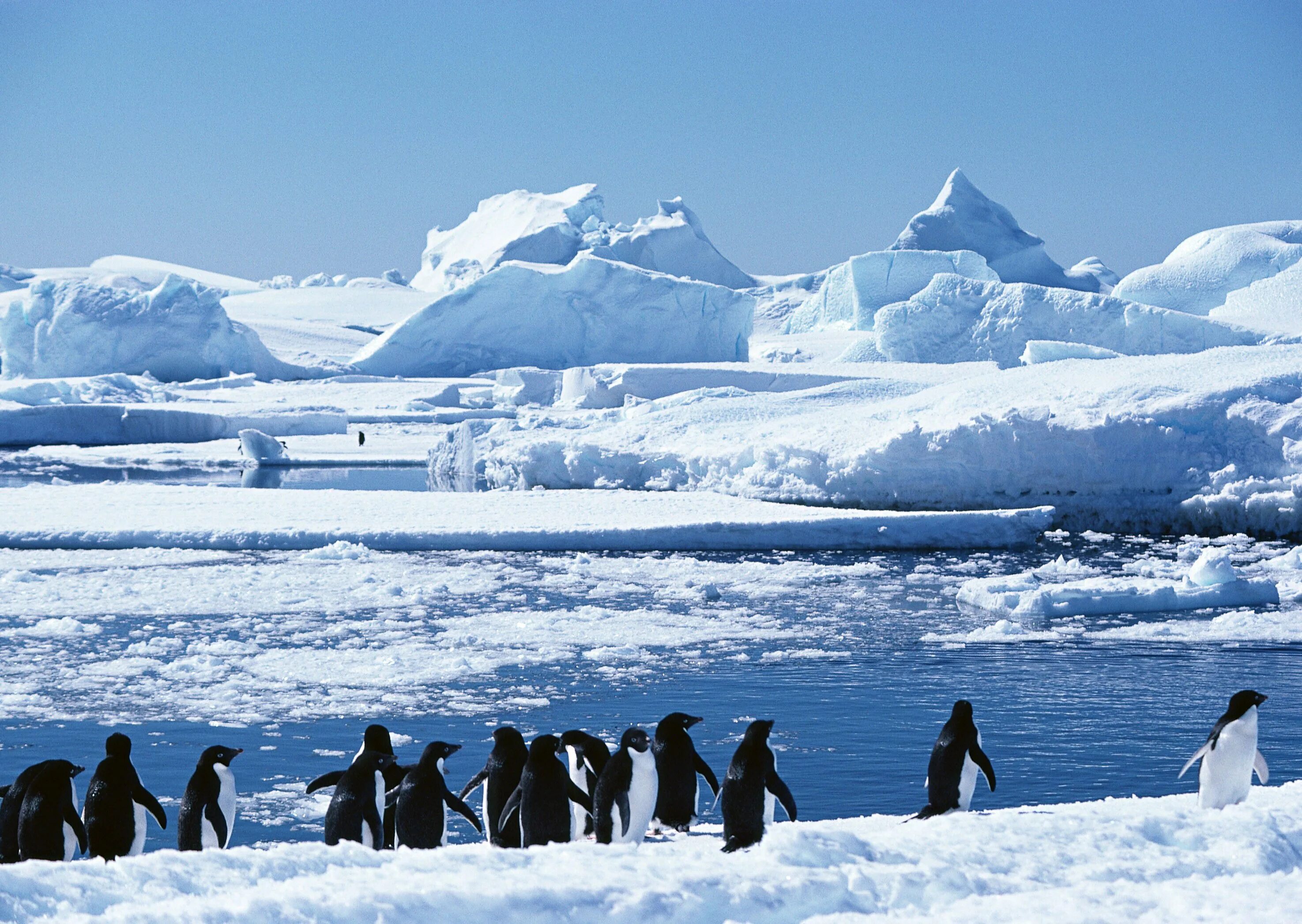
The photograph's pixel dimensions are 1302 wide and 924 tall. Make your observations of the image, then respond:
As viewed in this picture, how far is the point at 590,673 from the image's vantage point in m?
7.17

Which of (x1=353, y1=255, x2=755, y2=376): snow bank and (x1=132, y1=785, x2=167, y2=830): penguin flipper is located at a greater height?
(x1=353, y1=255, x2=755, y2=376): snow bank

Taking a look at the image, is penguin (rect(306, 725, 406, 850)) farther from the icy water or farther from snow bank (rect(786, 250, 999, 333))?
snow bank (rect(786, 250, 999, 333))

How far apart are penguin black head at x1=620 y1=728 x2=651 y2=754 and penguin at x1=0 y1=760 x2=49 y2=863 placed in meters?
1.54

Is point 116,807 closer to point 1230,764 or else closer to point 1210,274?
point 1230,764

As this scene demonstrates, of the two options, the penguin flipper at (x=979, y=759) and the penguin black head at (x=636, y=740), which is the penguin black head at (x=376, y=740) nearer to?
the penguin black head at (x=636, y=740)

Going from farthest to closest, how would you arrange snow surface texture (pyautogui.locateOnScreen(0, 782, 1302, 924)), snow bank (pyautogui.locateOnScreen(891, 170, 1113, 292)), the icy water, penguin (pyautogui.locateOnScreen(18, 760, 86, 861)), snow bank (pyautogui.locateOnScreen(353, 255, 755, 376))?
snow bank (pyautogui.locateOnScreen(891, 170, 1113, 292)) → snow bank (pyautogui.locateOnScreen(353, 255, 755, 376)) → the icy water → penguin (pyautogui.locateOnScreen(18, 760, 86, 861)) → snow surface texture (pyautogui.locateOnScreen(0, 782, 1302, 924))

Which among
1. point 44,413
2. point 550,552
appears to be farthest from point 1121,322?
point 44,413

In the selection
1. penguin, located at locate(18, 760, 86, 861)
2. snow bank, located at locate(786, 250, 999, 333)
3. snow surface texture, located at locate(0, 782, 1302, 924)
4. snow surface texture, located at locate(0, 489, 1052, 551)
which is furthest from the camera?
snow bank, located at locate(786, 250, 999, 333)

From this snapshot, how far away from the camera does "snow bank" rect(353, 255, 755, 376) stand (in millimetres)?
34438

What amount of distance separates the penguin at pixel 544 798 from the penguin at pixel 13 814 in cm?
128

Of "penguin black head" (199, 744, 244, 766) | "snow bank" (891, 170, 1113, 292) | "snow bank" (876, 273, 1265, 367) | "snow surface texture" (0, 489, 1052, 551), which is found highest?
"snow bank" (891, 170, 1113, 292)

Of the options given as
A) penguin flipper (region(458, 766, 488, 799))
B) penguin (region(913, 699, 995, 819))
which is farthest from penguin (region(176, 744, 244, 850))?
penguin (region(913, 699, 995, 819))

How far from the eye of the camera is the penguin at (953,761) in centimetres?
420

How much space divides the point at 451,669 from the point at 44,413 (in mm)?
21801
